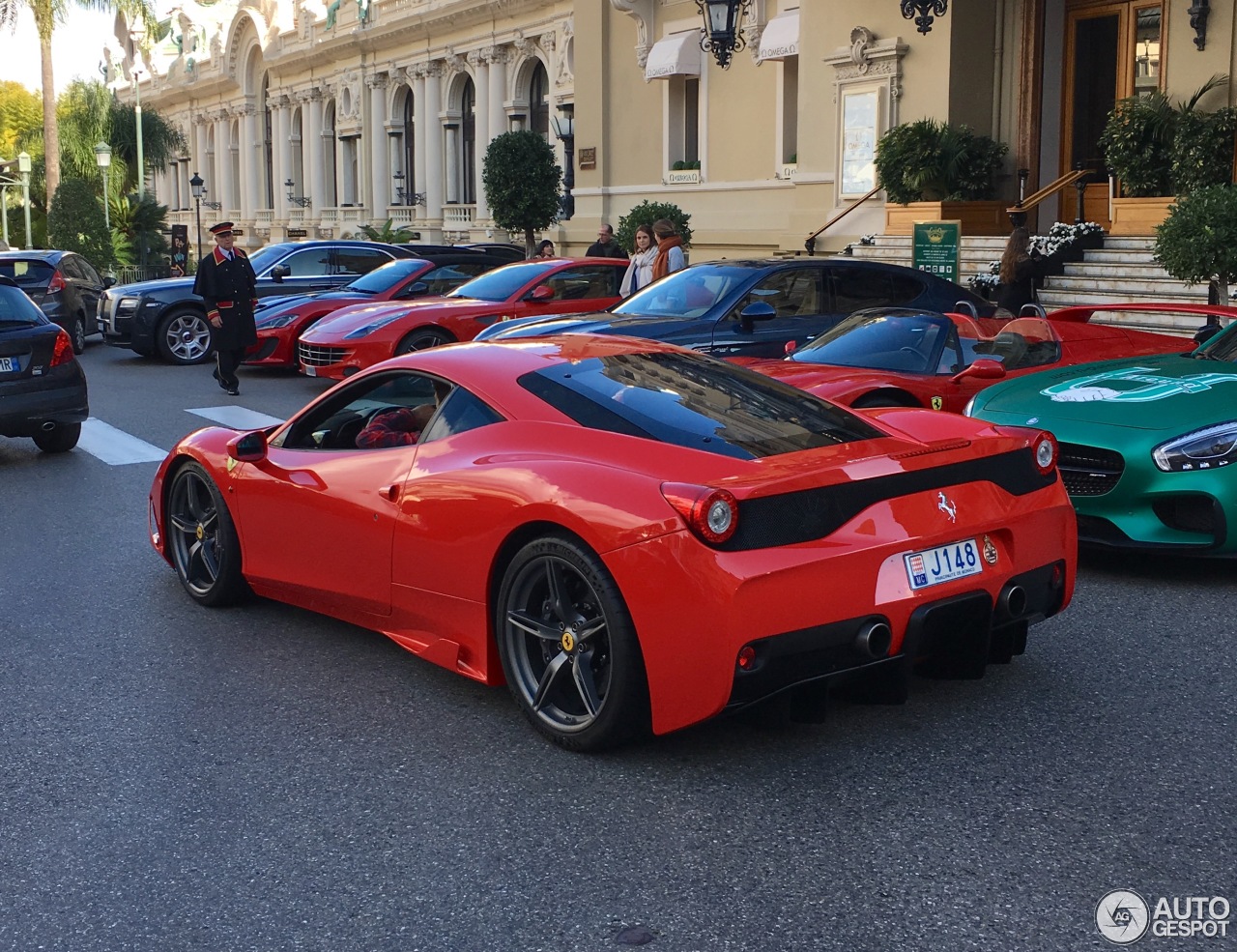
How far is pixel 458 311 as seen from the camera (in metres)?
15.5

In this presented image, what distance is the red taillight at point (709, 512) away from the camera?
4.19 metres

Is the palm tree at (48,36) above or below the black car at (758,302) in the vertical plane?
above

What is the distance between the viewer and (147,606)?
675 centimetres

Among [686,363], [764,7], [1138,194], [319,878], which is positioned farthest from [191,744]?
[764,7]

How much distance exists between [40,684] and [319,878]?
230 cm

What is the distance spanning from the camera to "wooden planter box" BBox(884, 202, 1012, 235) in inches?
829

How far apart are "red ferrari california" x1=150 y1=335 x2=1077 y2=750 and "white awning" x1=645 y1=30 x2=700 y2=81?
24605 mm

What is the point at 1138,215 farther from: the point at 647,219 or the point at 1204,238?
the point at 647,219

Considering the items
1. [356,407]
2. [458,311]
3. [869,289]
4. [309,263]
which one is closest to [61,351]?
[458,311]

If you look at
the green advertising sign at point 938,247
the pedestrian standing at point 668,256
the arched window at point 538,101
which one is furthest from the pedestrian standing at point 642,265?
the arched window at point 538,101

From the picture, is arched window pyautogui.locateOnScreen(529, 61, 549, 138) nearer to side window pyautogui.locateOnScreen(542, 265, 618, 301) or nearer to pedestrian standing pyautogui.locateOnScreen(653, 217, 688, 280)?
side window pyautogui.locateOnScreen(542, 265, 618, 301)

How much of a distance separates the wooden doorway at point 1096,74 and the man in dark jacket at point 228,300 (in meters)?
11.8

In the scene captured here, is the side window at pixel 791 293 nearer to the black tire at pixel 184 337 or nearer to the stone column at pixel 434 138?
the black tire at pixel 184 337

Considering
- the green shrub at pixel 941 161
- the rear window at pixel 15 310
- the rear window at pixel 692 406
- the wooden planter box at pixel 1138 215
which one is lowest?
the rear window at pixel 692 406
